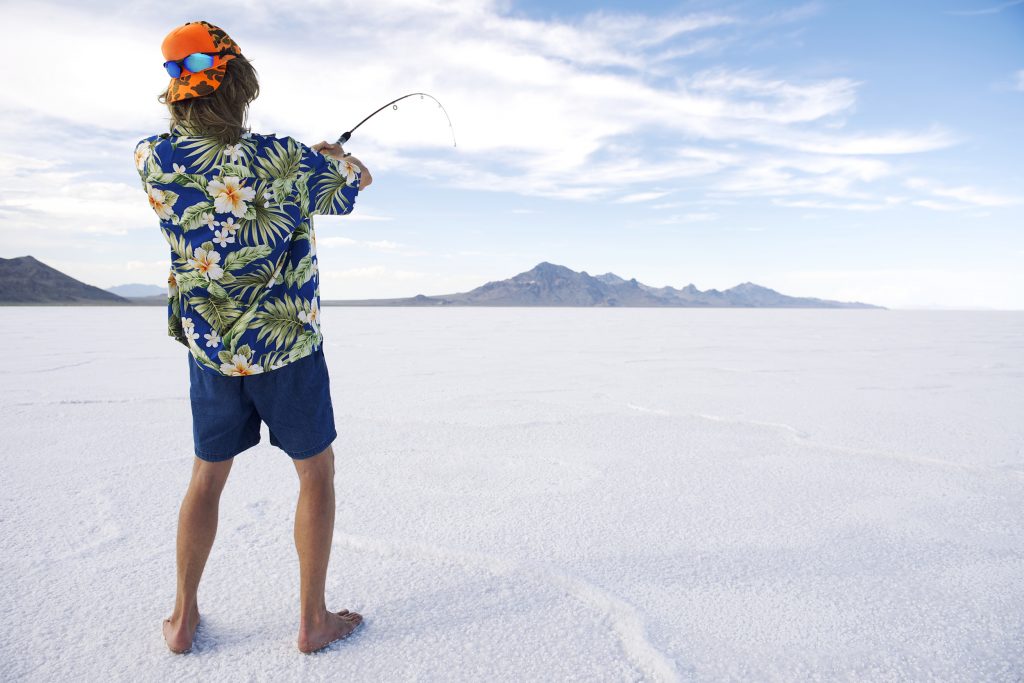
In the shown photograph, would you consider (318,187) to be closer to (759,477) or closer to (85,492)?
(85,492)

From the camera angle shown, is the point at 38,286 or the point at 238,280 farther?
the point at 38,286

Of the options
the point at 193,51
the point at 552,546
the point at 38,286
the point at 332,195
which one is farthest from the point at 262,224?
the point at 38,286

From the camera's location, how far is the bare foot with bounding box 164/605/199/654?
5.26ft

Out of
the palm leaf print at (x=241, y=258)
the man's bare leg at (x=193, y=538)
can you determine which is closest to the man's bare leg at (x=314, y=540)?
the man's bare leg at (x=193, y=538)

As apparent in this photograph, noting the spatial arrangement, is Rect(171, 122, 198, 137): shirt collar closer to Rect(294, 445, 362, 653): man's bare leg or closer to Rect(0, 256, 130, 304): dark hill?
Rect(294, 445, 362, 653): man's bare leg

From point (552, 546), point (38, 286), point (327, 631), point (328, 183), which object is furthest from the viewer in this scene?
point (38, 286)

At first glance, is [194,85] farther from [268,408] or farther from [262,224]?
[268,408]

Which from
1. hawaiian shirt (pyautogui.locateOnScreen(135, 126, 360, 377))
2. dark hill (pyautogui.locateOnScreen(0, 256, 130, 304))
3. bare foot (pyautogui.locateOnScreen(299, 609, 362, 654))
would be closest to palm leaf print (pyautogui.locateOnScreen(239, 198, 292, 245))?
hawaiian shirt (pyautogui.locateOnScreen(135, 126, 360, 377))

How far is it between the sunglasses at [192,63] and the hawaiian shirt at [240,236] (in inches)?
4.8

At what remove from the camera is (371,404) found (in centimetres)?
486

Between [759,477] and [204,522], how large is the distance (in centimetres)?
237

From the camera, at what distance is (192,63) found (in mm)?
1409

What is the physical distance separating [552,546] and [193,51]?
1744mm

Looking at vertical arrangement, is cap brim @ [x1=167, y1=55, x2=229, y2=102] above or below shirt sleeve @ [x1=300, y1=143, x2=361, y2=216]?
above
